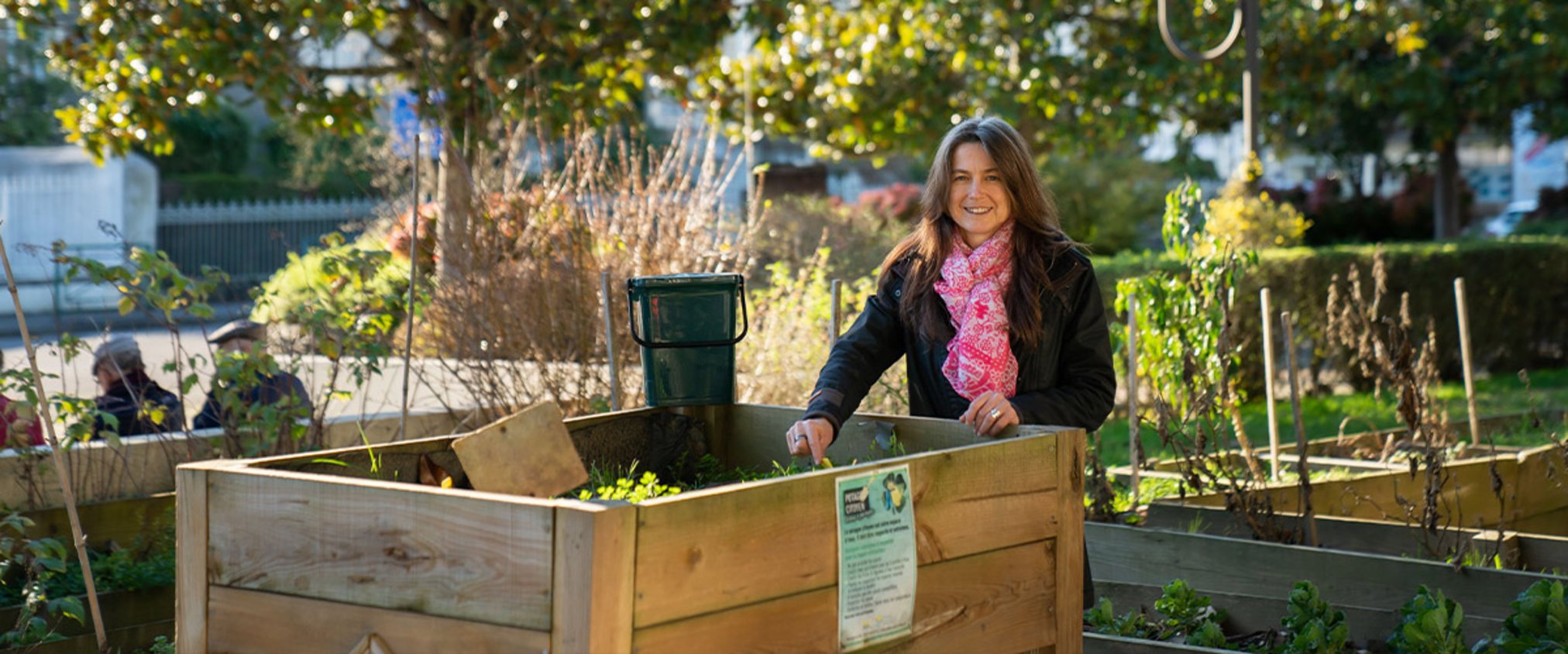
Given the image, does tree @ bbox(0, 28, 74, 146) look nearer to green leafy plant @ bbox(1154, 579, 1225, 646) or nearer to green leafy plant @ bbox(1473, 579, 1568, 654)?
green leafy plant @ bbox(1154, 579, 1225, 646)

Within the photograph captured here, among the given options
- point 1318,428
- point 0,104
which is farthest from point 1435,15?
point 0,104

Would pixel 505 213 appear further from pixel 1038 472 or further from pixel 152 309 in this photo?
pixel 1038 472

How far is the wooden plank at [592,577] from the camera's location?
2.13 meters

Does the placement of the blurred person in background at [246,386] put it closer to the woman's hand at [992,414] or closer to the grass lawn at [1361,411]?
the woman's hand at [992,414]

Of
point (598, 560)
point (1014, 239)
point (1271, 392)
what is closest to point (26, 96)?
point (1271, 392)

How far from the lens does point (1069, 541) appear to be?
9.71 feet

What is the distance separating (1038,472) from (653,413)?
919mm

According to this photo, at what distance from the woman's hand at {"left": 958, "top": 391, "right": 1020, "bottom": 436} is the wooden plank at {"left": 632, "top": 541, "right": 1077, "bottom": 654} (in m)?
0.24

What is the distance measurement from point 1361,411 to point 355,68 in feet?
23.3

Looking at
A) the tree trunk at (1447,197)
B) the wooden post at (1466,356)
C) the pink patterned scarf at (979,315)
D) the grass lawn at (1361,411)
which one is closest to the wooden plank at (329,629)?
the pink patterned scarf at (979,315)

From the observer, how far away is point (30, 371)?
173 inches

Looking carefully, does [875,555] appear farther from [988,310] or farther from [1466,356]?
[1466,356]

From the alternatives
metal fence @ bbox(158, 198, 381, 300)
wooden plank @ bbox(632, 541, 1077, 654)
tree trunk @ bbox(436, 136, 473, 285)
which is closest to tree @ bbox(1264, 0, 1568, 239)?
tree trunk @ bbox(436, 136, 473, 285)

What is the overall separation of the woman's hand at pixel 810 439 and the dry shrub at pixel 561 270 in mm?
3445
